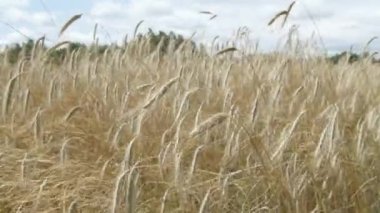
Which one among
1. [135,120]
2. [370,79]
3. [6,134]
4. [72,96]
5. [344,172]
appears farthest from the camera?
[370,79]

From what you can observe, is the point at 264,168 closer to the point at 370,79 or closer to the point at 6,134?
the point at 6,134

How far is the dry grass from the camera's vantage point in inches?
98.9

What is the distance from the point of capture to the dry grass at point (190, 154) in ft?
8.24

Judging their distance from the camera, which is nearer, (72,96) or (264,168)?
(264,168)

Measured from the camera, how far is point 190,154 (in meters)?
2.93

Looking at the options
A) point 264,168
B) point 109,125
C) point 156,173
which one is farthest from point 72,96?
point 264,168

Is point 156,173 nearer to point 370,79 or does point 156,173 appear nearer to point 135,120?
point 135,120

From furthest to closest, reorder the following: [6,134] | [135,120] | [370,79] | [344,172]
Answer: [370,79]
[6,134]
[135,120]
[344,172]

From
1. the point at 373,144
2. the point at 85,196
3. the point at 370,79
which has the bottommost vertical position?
the point at 85,196

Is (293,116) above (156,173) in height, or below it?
above

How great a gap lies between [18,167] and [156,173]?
2.00ft

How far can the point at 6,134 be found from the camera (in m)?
3.33

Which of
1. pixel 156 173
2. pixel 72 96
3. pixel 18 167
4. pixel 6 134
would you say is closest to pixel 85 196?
Answer: pixel 156 173

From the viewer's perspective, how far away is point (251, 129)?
2.85 m
